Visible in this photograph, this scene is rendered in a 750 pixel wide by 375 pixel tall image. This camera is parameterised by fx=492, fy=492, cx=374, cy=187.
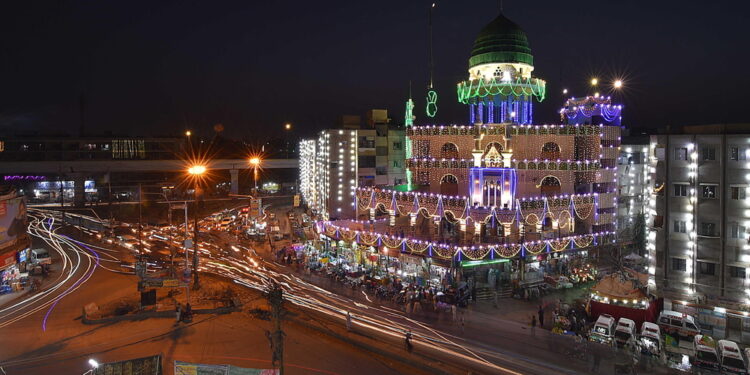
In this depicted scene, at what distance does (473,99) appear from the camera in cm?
4478

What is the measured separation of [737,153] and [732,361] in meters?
11.9

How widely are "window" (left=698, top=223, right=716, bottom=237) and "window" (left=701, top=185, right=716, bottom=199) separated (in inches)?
65.0

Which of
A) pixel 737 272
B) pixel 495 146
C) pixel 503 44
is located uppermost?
pixel 503 44

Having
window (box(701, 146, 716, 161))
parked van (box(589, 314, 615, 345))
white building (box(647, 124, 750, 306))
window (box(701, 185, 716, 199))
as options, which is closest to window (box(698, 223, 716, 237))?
white building (box(647, 124, 750, 306))

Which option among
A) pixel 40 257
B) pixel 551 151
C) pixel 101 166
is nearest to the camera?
pixel 551 151

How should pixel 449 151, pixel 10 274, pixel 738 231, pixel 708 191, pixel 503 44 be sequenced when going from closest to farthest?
1. pixel 738 231
2. pixel 708 191
3. pixel 10 274
4. pixel 503 44
5. pixel 449 151

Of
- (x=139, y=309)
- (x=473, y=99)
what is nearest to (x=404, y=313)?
(x=139, y=309)

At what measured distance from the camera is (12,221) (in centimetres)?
3591

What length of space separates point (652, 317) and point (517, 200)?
11556 millimetres

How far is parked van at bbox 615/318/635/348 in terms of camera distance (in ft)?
87.9

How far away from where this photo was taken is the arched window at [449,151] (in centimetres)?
4462

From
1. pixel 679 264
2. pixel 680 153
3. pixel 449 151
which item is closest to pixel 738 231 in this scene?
pixel 679 264

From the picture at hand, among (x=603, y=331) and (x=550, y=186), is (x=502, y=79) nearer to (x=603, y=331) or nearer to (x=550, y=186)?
(x=550, y=186)

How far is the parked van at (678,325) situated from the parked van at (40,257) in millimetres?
47225
